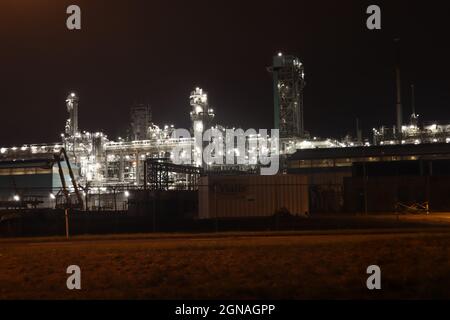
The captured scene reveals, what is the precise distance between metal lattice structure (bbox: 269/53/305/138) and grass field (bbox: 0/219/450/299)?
5420 cm

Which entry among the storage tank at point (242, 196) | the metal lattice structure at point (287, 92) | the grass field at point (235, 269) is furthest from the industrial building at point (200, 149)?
the grass field at point (235, 269)

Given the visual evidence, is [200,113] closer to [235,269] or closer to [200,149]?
[200,149]

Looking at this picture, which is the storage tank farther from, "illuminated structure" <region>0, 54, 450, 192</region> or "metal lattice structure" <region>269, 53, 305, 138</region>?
"metal lattice structure" <region>269, 53, 305, 138</region>

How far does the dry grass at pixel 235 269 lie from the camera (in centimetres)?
1194

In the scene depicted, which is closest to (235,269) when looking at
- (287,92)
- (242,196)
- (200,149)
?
(242,196)

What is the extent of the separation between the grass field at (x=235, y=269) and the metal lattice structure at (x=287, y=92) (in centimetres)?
5420

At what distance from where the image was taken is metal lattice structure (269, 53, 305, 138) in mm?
73812

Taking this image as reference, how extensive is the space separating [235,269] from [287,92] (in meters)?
61.0

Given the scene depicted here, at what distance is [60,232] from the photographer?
3077 centimetres

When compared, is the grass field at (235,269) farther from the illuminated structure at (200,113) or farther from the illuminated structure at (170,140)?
the illuminated structure at (200,113)

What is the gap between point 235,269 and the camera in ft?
48.4

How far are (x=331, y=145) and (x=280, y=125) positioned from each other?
11.9 m

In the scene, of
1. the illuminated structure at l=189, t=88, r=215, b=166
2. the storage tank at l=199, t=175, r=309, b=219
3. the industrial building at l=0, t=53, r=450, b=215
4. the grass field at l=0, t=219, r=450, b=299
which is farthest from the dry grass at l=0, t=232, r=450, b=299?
the illuminated structure at l=189, t=88, r=215, b=166
